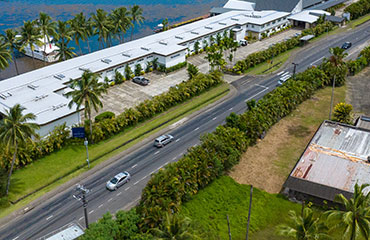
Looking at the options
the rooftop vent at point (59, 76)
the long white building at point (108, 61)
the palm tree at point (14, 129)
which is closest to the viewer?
the palm tree at point (14, 129)

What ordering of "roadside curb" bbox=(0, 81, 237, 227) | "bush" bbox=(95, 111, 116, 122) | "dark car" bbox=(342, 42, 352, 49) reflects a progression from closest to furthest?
"roadside curb" bbox=(0, 81, 237, 227)
"bush" bbox=(95, 111, 116, 122)
"dark car" bbox=(342, 42, 352, 49)

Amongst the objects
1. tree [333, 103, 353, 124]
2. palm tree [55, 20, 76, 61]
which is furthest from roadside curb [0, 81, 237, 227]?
palm tree [55, 20, 76, 61]

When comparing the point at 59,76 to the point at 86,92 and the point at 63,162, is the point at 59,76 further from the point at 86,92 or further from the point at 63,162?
the point at 63,162

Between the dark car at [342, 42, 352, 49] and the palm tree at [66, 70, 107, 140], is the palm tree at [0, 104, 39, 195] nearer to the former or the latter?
the palm tree at [66, 70, 107, 140]

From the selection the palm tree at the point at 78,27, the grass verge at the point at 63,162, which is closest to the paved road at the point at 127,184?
the grass verge at the point at 63,162

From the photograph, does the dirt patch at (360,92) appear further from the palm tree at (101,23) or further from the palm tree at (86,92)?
the palm tree at (101,23)

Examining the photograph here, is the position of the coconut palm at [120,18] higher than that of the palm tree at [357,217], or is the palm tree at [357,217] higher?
the coconut palm at [120,18]

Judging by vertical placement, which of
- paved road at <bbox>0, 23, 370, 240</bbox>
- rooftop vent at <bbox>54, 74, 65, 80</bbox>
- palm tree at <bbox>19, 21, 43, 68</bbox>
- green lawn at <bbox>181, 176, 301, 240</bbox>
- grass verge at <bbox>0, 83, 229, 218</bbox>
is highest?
palm tree at <bbox>19, 21, 43, 68</bbox>
